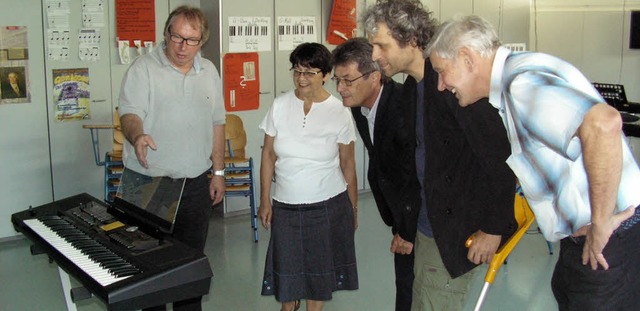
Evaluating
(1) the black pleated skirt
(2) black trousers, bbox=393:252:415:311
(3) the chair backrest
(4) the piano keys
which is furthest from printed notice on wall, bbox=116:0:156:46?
(2) black trousers, bbox=393:252:415:311

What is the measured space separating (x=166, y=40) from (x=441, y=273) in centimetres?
149

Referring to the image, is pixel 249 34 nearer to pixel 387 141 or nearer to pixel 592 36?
pixel 387 141

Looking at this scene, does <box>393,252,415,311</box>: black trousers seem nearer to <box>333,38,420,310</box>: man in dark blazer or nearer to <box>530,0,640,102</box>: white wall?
<box>333,38,420,310</box>: man in dark blazer

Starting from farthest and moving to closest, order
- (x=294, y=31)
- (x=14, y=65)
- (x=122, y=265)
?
(x=294, y=31), (x=14, y=65), (x=122, y=265)

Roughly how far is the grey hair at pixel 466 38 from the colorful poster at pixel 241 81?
3.83m

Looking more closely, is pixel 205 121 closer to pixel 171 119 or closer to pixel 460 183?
pixel 171 119

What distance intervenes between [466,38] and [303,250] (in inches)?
59.6

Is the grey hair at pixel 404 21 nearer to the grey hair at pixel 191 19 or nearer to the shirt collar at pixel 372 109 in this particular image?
the shirt collar at pixel 372 109

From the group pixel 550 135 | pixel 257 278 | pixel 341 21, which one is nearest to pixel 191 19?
pixel 550 135

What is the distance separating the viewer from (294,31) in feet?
20.0

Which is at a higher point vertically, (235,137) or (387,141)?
(387,141)

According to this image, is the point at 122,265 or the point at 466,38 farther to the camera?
the point at 122,265

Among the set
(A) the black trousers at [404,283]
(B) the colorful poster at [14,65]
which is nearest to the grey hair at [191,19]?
(A) the black trousers at [404,283]

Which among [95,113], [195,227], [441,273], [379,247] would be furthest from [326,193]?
[95,113]
